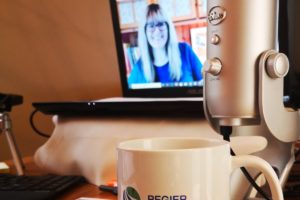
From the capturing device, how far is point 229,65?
18.9 inches

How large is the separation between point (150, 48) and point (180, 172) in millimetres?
659

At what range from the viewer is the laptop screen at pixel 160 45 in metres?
0.89

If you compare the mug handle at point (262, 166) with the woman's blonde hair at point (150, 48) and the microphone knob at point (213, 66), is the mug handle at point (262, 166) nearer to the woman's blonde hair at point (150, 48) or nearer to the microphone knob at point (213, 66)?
the microphone knob at point (213, 66)

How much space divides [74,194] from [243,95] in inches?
11.7

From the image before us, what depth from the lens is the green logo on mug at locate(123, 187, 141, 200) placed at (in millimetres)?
350

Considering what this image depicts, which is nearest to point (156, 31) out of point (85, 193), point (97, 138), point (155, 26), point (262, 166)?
point (155, 26)

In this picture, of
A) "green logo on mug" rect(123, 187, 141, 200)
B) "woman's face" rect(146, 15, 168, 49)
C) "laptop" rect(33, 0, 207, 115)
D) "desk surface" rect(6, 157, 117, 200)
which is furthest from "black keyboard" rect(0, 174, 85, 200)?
"woman's face" rect(146, 15, 168, 49)

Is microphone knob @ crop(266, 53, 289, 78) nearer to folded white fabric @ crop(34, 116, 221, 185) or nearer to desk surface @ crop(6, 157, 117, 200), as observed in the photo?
folded white fabric @ crop(34, 116, 221, 185)

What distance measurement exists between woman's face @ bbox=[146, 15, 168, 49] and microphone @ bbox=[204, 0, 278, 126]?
46 centimetres

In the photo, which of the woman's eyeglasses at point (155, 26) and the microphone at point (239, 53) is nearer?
the microphone at point (239, 53)

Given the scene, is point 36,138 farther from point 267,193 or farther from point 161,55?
point 267,193

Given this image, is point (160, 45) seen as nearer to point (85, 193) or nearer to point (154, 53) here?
point (154, 53)

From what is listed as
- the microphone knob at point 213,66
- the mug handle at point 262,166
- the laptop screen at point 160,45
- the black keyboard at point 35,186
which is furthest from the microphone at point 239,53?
the laptop screen at point 160,45

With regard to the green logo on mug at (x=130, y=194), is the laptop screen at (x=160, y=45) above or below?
above
